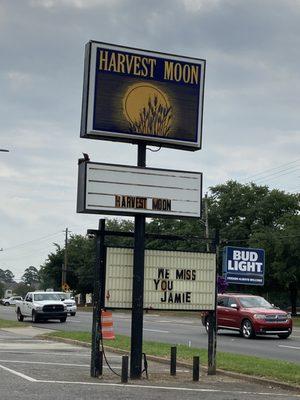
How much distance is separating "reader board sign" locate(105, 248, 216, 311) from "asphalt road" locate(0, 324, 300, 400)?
53.9 inches

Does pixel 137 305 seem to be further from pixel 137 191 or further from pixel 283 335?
pixel 283 335

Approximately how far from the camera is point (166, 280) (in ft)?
43.2

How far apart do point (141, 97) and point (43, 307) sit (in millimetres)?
25051

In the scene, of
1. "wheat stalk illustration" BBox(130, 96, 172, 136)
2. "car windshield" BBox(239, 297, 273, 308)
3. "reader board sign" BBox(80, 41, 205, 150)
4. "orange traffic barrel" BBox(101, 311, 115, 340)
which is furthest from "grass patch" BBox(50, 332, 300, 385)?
"car windshield" BBox(239, 297, 273, 308)

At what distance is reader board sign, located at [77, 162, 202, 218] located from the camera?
12.6 m

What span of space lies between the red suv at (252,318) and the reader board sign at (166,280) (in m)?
13.1

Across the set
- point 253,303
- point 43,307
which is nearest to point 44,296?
point 43,307

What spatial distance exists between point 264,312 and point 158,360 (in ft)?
35.6

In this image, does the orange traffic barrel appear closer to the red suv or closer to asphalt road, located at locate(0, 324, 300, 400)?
asphalt road, located at locate(0, 324, 300, 400)

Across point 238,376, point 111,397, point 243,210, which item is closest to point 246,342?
point 238,376

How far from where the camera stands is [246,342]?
24.0 meters

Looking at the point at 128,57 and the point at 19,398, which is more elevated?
the point at 128,57

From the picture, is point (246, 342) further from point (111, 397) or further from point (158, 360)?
point (111, 397)

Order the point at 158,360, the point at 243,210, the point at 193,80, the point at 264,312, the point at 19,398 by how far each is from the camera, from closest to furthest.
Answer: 1. the point at 19,398
2. the point at 193,80
3. the point at 158,360
4. the point at 264,312
5. the point at 243,210
